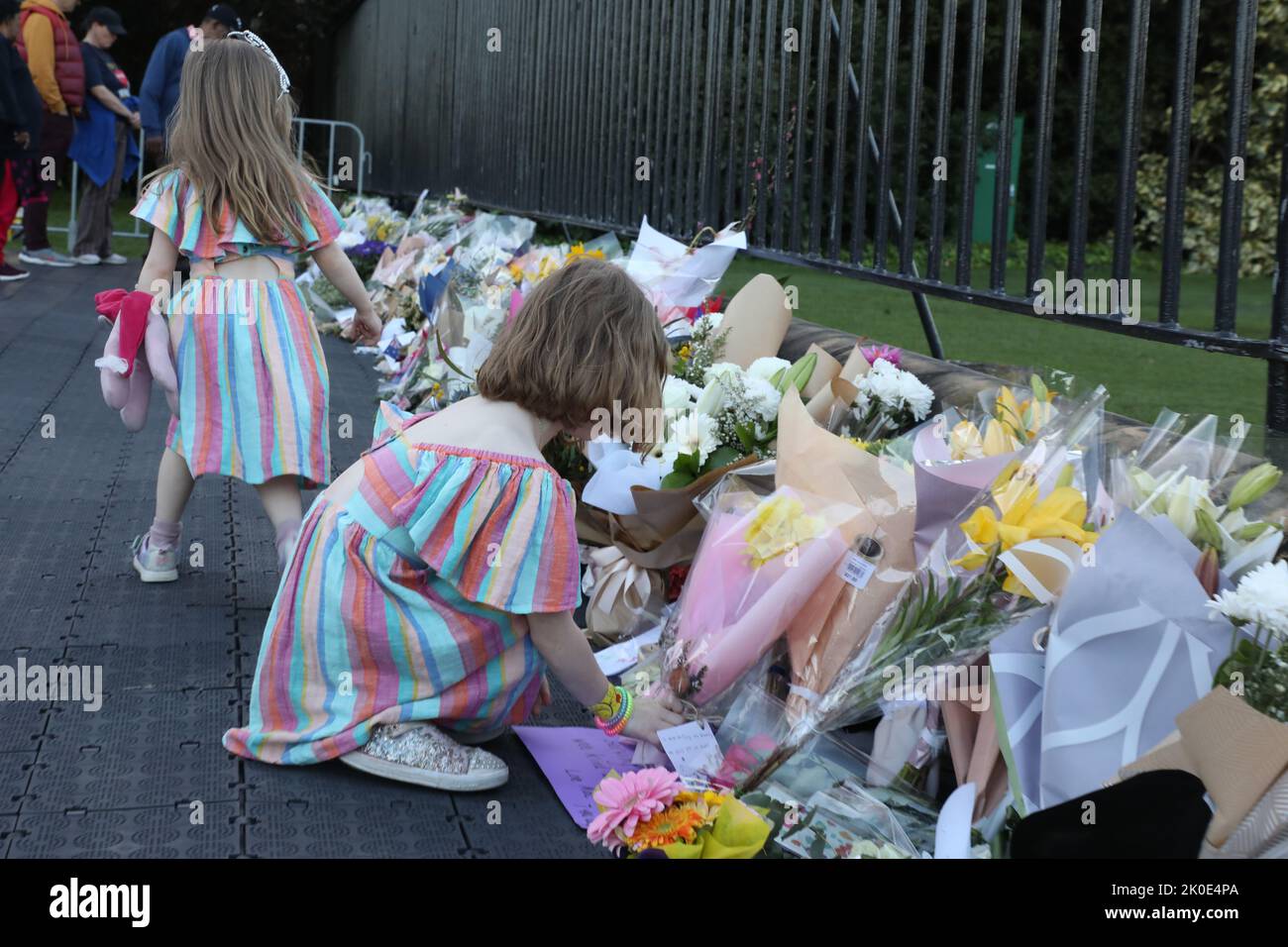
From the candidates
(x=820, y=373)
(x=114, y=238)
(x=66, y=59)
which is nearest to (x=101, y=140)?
(x=66, y=59)

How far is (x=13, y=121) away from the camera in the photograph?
1011cm

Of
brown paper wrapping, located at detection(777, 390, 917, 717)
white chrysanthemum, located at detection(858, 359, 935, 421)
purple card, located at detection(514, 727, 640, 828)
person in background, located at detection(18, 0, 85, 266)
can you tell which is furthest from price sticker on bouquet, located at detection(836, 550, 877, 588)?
person in background, located at detection(18, 0, 85, 266)

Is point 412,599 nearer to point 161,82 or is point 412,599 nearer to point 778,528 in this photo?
point 778,528

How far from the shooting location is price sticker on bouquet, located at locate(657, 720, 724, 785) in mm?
2773

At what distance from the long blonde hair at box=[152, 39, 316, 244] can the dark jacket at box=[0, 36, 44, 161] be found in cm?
695

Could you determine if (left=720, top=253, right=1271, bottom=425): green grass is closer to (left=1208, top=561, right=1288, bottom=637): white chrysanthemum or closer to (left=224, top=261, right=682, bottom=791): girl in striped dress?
(left=224, top=261, right=682, bottom=791): girl in striped dress

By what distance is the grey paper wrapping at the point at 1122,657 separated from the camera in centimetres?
219

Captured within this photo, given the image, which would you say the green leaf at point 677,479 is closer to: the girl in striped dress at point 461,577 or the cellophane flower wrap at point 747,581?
the cellophane flower wrap at point 747,581

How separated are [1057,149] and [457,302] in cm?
1849

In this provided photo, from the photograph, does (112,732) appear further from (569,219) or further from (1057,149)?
(1057,149)

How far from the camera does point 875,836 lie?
2.48m

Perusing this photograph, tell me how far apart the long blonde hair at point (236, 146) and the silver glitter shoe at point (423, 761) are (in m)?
1.74

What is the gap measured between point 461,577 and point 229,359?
158cm

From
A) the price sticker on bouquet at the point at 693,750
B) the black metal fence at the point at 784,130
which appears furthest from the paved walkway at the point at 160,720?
the black metal fence at the point at 784,130
